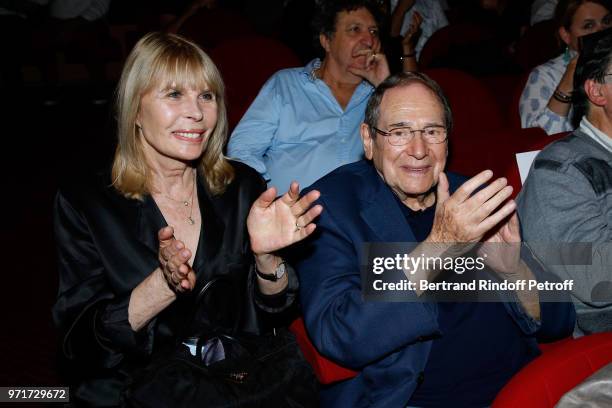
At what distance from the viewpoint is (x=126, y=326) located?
5.80 ft

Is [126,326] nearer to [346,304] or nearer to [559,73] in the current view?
[346,304]

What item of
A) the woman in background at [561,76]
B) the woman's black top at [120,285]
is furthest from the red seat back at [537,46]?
the woman's black top at [120,285]

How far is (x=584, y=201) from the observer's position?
2.02 metres

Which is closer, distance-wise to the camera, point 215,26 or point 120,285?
point 120,285

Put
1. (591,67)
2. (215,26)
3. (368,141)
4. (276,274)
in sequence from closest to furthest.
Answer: (276,274), (368,141), (591,67), (215,26)

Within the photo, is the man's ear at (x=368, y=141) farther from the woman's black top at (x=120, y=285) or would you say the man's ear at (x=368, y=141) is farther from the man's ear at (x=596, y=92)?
the man's ear at (x=596, y=92)

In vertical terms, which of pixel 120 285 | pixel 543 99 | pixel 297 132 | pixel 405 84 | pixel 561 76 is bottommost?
pixel 120 285

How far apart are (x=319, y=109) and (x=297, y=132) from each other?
0.16 meters

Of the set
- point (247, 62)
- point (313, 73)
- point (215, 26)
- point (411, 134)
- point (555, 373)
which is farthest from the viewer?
point (215, 26)

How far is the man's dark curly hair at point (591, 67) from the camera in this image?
217cm

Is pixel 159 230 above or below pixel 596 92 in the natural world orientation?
below

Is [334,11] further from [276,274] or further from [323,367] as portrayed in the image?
[323,367]

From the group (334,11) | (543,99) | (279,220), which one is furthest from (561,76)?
(279,220)

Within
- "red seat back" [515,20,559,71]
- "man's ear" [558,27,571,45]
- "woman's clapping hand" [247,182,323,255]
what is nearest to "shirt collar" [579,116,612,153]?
"woman's clapping hand" [247,182,323,255]
